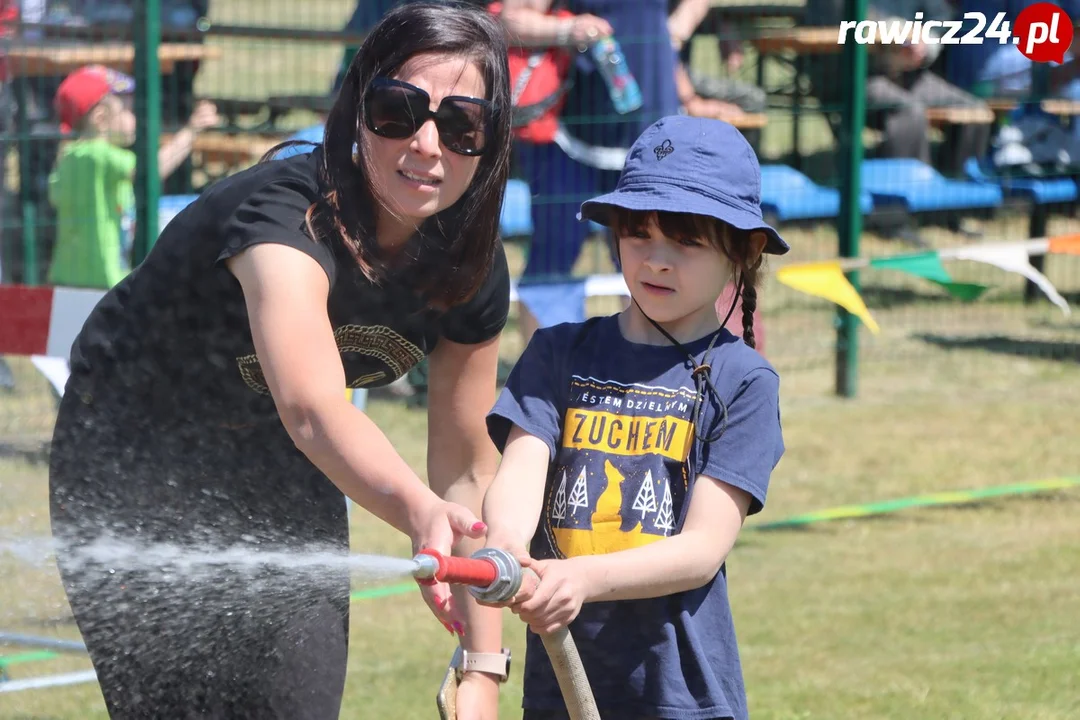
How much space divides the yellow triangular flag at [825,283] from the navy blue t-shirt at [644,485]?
339 cm

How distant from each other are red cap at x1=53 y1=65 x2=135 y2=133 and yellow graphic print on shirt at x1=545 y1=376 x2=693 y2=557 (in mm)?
4843

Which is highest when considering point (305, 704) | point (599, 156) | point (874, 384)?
A: point (599, 156)

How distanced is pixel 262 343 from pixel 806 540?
3.69m

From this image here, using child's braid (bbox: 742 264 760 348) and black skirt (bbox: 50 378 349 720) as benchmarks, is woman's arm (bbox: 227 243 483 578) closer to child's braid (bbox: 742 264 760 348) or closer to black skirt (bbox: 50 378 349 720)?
black skirt (bbox: 50 378 349 720)

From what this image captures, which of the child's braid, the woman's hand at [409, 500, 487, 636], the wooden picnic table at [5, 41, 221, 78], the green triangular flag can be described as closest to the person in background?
the green triangular flag

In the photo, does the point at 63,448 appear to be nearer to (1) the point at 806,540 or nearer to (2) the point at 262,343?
(2) the point at 262,343

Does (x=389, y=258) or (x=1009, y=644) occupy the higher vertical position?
(x=389, y=258)

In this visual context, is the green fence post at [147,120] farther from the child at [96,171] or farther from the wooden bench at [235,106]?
the wooden bench at [235,106]

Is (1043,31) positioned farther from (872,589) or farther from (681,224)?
(681,224)

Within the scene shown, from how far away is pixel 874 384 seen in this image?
28.8 feet

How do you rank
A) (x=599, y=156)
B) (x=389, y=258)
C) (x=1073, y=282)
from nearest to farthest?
(x=389, y=258) < (x=599, y=156) < (x=1073, y=282)

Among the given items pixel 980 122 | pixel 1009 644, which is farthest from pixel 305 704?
pixel 980 122

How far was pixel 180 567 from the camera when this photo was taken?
2.91 m
